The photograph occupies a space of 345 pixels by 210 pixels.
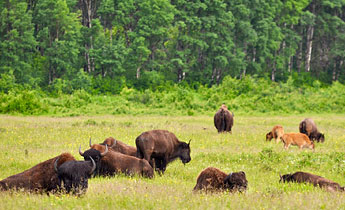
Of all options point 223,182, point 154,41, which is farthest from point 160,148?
point 154,41

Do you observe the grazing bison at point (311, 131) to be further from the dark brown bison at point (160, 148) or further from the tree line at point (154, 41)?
the tree line at point (154, 41)

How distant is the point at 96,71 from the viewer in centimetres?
4722

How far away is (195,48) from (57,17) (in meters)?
15.9

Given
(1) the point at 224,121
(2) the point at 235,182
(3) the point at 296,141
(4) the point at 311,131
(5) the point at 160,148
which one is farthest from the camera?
(1) the point at 224,121

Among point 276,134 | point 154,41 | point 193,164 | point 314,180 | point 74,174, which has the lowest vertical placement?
point 193,164

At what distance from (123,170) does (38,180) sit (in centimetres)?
287

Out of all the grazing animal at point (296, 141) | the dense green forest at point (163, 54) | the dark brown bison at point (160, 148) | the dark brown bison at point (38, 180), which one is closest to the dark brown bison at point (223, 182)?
the dark brown bison at point (38, 180)

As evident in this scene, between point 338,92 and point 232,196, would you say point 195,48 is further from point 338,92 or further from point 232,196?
point 232,196

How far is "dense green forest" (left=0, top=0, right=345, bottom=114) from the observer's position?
37219 mm

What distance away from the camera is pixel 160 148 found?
45.3ft

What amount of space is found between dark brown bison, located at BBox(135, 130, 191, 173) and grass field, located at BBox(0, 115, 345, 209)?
339 mm

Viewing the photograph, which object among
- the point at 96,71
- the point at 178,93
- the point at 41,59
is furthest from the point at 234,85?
the point at 41,59

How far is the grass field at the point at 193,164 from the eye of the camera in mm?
8508

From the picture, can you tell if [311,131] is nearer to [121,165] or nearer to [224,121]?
[224,121]
